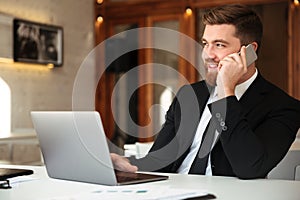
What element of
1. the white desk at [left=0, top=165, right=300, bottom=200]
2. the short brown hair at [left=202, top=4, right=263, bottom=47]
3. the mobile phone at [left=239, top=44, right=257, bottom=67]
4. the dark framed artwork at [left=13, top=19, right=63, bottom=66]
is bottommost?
the white desk at [left=0, top=165, right=300, bottom=200]

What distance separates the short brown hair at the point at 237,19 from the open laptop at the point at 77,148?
0.69 meters

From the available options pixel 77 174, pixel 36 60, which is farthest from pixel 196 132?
pixel 36 60

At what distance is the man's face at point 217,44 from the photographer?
2.13 meters

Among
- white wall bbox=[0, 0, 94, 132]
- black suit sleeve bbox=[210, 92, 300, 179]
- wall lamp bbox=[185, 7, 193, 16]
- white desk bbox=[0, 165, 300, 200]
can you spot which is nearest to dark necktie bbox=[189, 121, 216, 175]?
black suit sleeve bbox=[210, 92, 300, 179]

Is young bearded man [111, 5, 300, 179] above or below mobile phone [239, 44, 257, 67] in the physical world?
below

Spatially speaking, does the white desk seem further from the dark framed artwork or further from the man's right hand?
the dark framed artwork

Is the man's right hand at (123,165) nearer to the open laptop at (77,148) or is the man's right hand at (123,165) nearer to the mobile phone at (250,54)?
the open laptop at (77,148)

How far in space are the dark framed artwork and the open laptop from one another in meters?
4.62

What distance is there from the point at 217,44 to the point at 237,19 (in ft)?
0.43

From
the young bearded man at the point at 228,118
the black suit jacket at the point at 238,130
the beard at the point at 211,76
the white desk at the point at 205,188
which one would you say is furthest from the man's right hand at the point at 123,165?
the beard at the point at 211,76

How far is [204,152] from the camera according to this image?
215 cm

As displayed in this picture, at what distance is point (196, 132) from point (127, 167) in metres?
0.48

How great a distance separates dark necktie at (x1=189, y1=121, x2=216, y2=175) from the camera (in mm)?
2133

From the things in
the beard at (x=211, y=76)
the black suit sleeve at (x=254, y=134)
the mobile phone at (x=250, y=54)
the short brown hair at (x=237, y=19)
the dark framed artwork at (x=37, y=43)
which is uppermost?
the dark framed artwork at (x=37, y=43)
